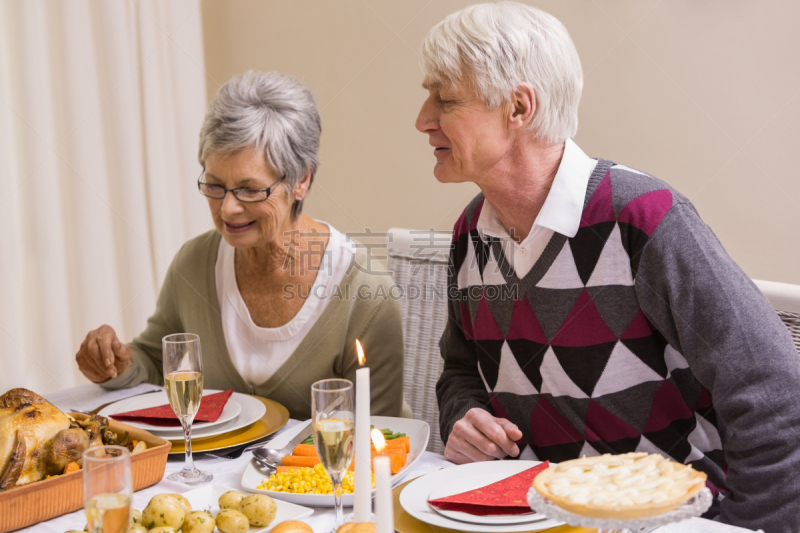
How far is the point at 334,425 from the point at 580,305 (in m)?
0.61

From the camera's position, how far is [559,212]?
3.90 ft

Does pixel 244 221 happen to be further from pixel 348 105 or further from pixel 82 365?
pixel 348 105

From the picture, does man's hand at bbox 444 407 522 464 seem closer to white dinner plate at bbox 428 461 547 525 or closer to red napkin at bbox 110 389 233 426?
white dinner plate at bbox 428 461 547 525

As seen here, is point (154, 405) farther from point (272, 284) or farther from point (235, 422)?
point (272, 284)

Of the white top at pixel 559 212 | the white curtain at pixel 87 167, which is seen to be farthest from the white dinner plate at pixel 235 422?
the white curtain at pixel 87 167

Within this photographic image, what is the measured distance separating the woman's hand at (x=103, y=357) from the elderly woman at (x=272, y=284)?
0.5 inches

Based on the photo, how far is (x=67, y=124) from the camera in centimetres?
263

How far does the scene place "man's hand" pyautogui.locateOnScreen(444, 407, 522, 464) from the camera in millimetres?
1079

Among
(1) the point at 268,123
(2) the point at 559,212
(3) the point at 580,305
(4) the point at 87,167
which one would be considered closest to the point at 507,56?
(2) the point at 559,212

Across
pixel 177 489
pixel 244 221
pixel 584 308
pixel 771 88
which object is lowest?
pixel 177 489

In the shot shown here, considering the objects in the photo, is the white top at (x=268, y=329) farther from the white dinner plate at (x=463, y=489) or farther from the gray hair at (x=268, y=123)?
the white dinner plate at (x=463, y=489)

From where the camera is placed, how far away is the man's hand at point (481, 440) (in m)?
1.08

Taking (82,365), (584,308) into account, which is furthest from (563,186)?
(82,365)

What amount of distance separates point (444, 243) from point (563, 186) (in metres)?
0.54
